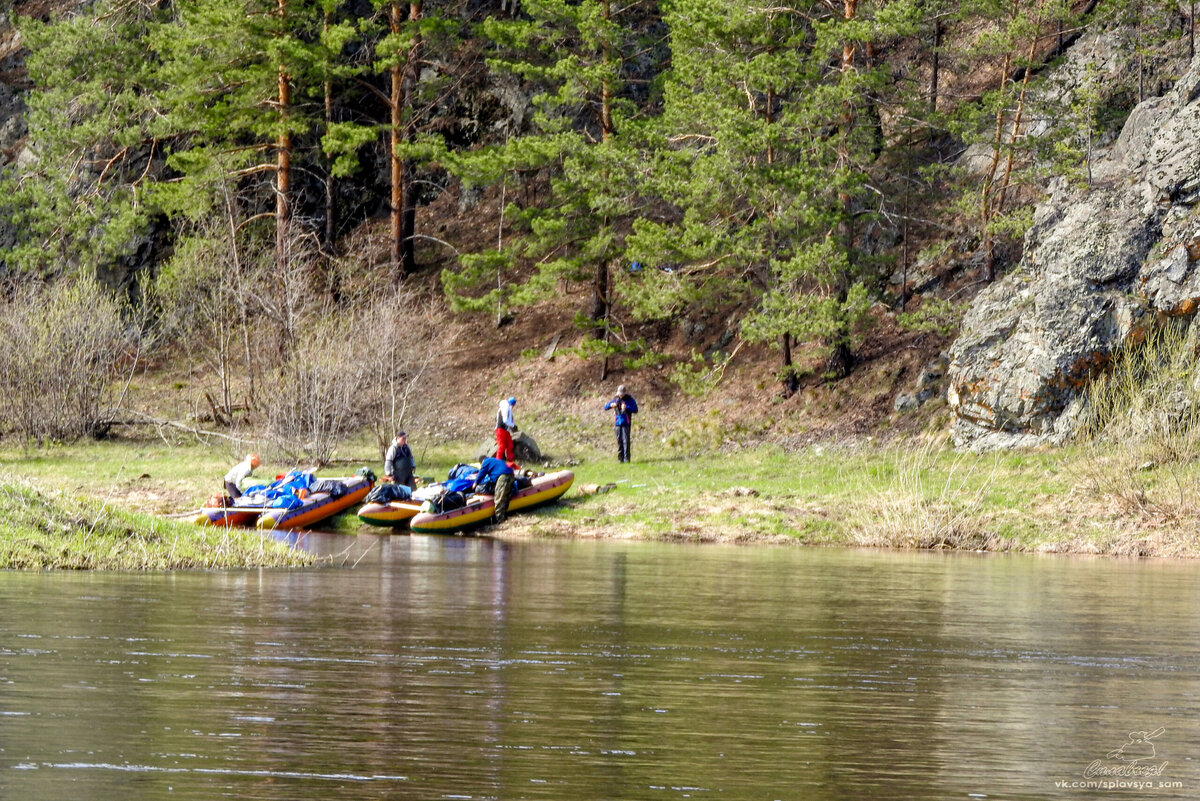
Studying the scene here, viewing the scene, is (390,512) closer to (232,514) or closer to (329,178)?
(232,514)

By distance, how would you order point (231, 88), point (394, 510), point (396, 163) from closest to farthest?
point (394, 510) < point (231, 88) < point (396, 163)

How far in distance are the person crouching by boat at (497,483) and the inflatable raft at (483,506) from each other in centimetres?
12

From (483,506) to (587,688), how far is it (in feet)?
59.2

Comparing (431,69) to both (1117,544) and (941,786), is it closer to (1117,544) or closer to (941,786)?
(1117,544)

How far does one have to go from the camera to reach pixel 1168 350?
30.2m

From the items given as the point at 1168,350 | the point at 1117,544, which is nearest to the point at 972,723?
the point at 1117,544

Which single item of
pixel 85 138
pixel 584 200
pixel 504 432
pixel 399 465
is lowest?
pixel 399 465

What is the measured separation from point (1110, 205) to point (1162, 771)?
2609 cm

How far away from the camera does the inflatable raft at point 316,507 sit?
1102 inches

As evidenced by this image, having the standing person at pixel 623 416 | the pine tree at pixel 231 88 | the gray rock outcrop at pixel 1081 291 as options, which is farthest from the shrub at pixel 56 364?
the gray rock outcrop at pixel 1081 291

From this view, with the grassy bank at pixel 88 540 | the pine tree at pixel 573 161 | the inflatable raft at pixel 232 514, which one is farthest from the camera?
the pine tree at pixel 573 161

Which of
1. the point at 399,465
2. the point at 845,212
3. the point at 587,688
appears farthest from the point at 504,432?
the point at 587,688

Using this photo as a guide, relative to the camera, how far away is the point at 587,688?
11.6m
